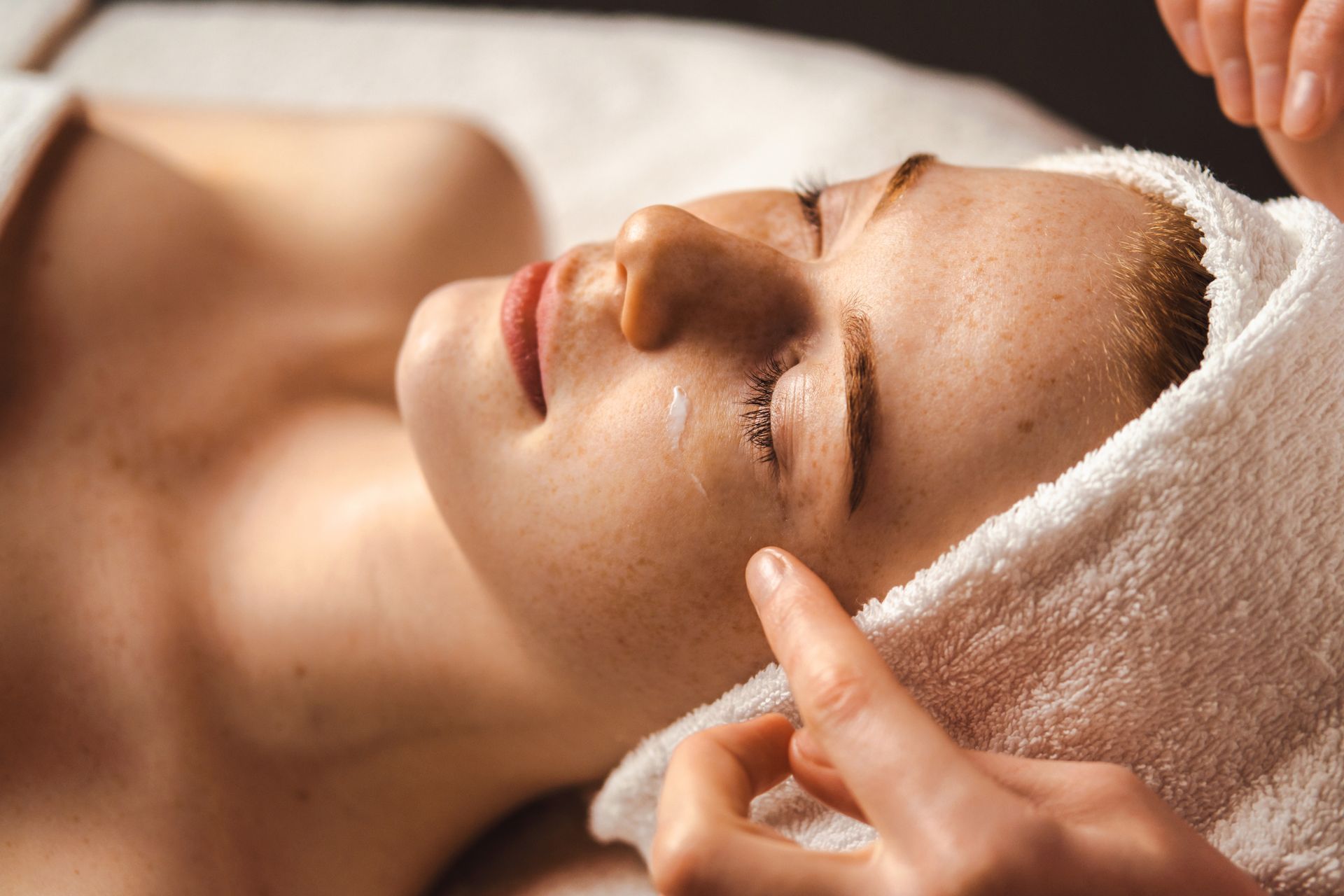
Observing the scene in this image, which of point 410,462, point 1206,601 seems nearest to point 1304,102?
point 1206,601

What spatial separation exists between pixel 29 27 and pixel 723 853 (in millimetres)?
1981

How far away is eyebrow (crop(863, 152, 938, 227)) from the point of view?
86 centimetres

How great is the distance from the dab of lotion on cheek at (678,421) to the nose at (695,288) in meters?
0.06

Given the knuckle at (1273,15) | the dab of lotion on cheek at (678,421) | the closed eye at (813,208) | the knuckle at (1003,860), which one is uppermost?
the knuckle at (1273,15)

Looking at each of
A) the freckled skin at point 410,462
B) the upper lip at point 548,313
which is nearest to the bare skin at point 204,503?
the freckled skin at point 410,462

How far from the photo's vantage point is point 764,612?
721 mm

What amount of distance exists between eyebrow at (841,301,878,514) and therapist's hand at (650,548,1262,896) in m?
0.13

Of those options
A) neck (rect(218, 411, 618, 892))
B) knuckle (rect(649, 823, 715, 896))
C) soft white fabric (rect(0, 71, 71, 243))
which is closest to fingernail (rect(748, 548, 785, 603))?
knuckle (rect(649, 823, 715, 896))

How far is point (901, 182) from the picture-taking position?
2.87 ft

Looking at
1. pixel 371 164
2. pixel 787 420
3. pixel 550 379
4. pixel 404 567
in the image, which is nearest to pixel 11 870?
pixel 404 567

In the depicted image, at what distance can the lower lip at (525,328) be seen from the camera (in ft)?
2.97

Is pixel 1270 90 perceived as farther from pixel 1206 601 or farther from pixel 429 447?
pixel 429 447

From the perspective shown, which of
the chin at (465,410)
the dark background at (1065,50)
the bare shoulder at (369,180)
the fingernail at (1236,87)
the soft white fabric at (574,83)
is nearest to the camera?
the chin at (465,410)

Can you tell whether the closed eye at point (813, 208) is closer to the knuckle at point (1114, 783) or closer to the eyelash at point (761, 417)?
the eyelash at point (761, 417)
